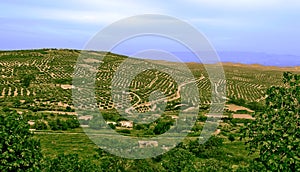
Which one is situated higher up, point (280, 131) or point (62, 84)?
point (280, 131)

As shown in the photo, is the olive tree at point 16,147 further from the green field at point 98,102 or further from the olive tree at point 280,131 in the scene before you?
the olive tree at point 280,131

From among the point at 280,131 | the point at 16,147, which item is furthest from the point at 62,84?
the point at 280,131

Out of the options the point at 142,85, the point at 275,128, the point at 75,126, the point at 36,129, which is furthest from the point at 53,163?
the point at 142,85

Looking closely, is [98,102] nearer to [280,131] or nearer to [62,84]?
[62,84]

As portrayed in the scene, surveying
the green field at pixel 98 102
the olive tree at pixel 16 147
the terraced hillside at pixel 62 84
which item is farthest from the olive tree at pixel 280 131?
the terraced hillside at pixel 62 84

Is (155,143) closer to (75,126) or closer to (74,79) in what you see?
(75,126)

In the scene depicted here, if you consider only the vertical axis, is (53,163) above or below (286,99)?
below

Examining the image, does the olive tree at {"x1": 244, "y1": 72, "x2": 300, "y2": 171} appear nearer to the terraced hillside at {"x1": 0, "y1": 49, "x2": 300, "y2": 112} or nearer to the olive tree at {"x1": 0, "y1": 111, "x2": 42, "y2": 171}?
the olive tree at {"x1": 0, "y1": 111, "x2": 42, "y2": 171}
